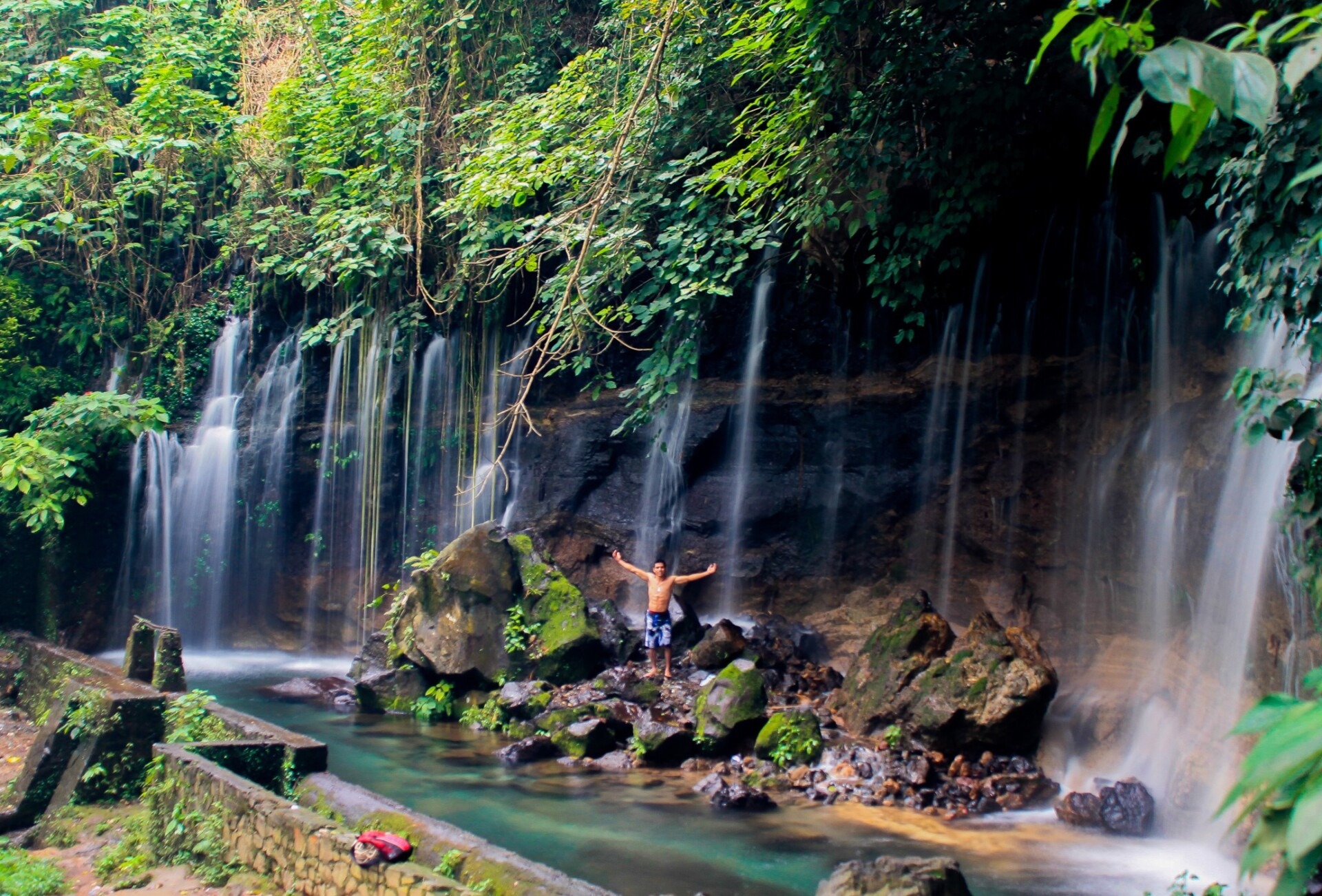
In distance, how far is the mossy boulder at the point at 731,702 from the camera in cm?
805

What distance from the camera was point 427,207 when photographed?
42.0 ft

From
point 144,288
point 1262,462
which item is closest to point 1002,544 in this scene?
point 1262,462

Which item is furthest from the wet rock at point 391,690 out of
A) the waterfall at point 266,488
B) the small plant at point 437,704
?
the waterfall at point 266,488

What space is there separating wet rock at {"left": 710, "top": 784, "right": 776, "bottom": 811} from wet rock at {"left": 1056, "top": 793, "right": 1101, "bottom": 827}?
6.66 feet

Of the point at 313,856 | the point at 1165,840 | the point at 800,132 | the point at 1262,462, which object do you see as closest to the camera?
the point at 313,856

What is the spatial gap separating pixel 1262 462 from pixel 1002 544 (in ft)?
10.9

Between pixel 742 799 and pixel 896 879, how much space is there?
2.78 m

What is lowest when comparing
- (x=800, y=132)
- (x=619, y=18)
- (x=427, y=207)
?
(x=800, y=132)

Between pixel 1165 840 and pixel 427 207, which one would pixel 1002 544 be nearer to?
pixel 1165 840

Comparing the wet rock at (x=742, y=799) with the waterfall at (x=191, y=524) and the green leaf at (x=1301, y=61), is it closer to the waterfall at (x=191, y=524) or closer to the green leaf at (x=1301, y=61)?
the green leaf at (x=1301, y=61)

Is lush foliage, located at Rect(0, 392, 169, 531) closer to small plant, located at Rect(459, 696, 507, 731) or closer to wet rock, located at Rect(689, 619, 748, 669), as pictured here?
small plant, located at Rect(459, 696, 507, 731)

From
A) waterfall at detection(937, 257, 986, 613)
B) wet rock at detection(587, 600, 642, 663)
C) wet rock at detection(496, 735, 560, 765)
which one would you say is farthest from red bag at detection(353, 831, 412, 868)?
waterfall at detection(937, 257, 986, 613)

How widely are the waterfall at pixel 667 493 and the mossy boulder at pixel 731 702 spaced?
3562 millimetres

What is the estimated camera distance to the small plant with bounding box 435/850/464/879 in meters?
4.53
